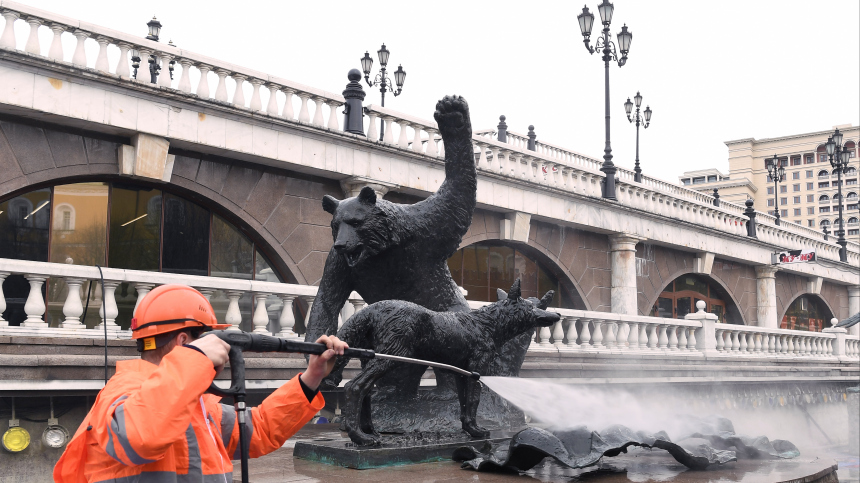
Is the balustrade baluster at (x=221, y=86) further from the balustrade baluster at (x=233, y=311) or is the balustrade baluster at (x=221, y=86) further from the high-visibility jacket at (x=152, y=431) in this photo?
the high-visibility jacket at (x=152, y=431)

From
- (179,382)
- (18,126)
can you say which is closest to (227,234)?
(18,126)

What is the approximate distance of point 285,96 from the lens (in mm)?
14172

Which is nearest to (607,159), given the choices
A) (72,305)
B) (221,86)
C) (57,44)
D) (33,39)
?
(221,86)

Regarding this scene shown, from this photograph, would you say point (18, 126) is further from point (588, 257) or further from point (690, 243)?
point (690, 243)

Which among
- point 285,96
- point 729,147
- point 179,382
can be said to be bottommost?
point 179,382

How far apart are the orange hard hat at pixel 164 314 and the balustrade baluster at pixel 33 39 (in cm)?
1020

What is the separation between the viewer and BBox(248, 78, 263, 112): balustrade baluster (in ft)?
44.4

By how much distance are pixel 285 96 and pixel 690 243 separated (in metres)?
14.2

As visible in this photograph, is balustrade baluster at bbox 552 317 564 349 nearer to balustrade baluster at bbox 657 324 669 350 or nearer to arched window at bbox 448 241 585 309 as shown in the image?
balustrade baluster at bbox 657 324 669 350

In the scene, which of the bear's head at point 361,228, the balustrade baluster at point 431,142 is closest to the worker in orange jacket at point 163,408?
the bear's head at point 361,228

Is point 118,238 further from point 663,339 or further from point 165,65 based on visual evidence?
point 663,339

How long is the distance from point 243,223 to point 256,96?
235 centimetres

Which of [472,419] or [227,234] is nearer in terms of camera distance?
[472,419]

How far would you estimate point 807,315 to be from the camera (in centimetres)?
3297
